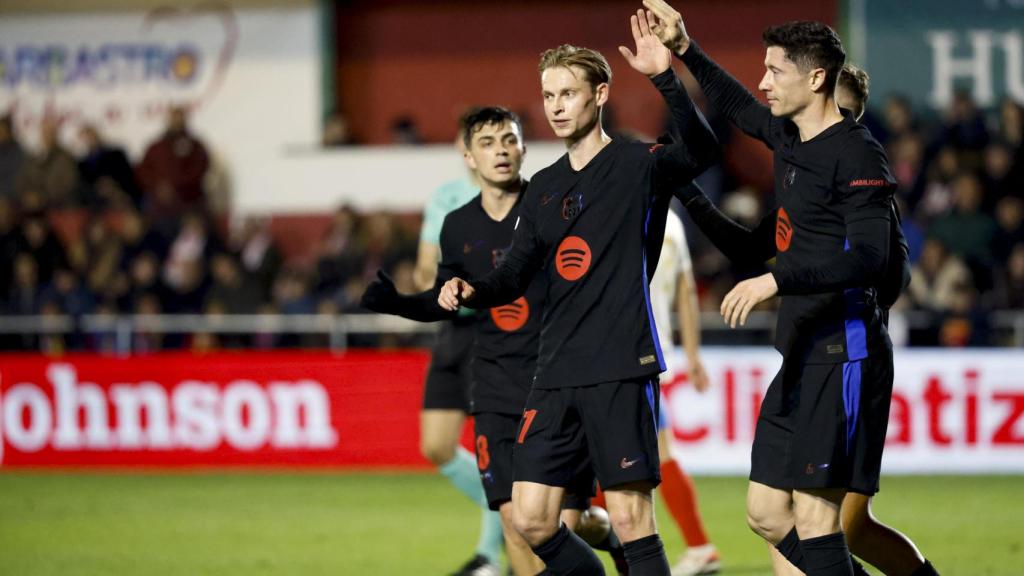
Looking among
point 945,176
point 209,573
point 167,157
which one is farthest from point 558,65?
point 167,157

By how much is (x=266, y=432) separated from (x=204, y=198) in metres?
5.55

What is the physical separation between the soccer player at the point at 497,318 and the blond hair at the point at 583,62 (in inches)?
34.6

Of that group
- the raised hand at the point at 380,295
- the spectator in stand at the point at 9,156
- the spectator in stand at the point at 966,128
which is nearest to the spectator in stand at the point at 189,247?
the spectator in stand at the point at 9,156

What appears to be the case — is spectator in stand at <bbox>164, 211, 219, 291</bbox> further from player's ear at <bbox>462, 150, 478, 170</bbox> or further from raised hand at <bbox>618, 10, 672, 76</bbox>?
raised hand at <bbox>618, 10, 672, 76</bbox>

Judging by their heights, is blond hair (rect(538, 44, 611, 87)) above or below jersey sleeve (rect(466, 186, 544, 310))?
above

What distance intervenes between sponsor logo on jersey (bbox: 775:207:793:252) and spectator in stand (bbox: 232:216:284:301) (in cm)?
1083

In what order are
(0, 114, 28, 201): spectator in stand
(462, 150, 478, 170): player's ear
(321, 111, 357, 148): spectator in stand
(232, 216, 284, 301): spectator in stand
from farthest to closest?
(321, 111, 357, 148): spectator in stand < (0, 114, 28, 201): spectator in stand < (232, 216, 284, 301): spectator in stand < (462, 150, 478, 170): player's ear

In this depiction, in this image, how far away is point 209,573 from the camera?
8.35 metres

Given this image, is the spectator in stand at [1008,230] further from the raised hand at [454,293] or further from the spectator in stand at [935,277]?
the raised hand at [454,293]

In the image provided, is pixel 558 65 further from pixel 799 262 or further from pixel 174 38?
pixel 174 38

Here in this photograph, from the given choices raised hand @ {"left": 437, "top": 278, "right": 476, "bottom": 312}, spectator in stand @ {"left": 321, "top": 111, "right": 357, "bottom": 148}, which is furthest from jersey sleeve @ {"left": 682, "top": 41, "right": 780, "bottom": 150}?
spectator in stand @ {"left": 321, "top": 111, "right": 357, "bottom": 148}

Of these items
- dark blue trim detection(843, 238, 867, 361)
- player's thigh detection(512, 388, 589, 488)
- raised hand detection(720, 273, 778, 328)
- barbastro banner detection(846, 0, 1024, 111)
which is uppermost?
barbastro banner detection(846, 0, 1024, 111)

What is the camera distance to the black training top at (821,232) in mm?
5289

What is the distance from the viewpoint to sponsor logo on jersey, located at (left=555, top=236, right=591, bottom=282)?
5.76 meters
